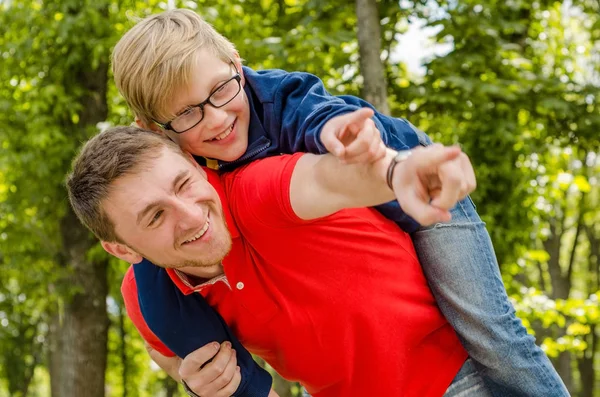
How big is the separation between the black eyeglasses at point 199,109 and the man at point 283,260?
15 cm

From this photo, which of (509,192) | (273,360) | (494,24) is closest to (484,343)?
(273,360)

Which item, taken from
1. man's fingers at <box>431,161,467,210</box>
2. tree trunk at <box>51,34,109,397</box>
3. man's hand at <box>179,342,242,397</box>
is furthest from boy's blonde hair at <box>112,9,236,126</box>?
tree trunk at <box>51,34,109,397</box>

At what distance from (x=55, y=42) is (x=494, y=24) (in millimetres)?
5059

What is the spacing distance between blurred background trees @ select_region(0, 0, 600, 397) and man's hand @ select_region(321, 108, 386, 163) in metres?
4.19

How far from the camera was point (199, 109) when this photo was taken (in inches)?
93.6

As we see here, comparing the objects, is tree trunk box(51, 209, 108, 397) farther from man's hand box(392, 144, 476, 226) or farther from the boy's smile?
man's hand box(392, 144, 476, 226)

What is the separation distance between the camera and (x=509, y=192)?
8.02m

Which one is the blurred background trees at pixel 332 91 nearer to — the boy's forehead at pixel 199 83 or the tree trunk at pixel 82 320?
the tree trunk at pixel 82 320

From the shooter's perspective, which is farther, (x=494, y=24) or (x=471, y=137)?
(x=471, y=137)

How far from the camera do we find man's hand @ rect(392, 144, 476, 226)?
1333 millimetres

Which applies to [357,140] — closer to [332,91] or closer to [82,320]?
[332,91]

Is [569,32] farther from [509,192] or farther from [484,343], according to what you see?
[484,343]

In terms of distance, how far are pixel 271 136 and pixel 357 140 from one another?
0.89 meters

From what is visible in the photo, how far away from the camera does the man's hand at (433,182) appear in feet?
4.37
